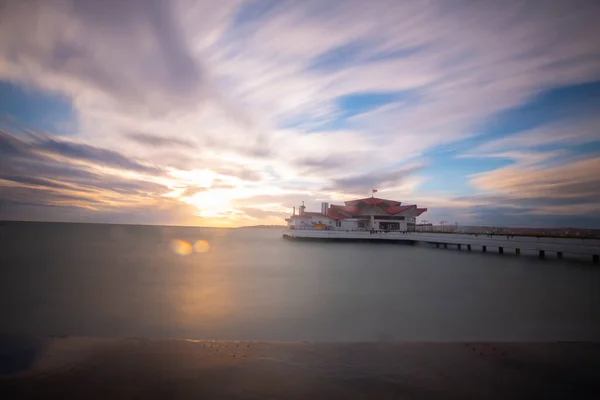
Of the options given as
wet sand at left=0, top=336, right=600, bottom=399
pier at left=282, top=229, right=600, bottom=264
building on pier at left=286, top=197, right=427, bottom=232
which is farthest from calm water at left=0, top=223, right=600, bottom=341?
building on pier at left=286, top=197, right=427, bottom=232

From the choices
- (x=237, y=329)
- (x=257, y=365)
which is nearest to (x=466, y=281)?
(x=237, y=329)

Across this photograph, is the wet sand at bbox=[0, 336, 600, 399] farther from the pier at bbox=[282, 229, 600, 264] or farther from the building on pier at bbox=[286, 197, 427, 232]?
the building on pier at bbox=[286, 197, 427, 232]

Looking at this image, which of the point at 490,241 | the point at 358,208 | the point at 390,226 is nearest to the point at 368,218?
the point at 358,208

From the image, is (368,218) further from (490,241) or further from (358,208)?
(490,241)

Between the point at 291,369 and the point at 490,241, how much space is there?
4418cm

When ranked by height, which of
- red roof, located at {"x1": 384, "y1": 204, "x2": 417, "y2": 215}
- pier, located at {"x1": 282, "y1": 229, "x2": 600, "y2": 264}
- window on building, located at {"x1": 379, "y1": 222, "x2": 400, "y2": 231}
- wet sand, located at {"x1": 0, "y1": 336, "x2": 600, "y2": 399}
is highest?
red roof, located at {"x1": 384, "y1": 204, "x2": 417, "y2": 215}

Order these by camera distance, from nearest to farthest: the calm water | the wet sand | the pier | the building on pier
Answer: the wet sand → the calm water → the pier → the building on pier

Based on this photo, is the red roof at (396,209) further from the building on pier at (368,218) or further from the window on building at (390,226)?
the window on building at (390,226)

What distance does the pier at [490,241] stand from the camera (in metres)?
29.8

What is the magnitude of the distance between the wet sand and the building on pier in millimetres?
60951

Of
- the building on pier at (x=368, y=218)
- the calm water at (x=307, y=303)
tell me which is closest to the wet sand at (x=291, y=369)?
the calm water at (x=307, y=303)

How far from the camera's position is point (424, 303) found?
49.7 feet

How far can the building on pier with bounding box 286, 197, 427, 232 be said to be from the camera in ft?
223

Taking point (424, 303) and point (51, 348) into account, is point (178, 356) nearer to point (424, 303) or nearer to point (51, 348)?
point (51, 348)
